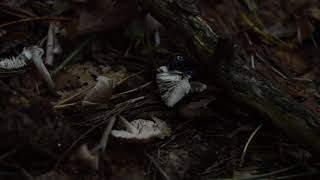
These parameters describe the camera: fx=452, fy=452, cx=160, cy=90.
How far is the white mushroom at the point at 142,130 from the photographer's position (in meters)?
1.47

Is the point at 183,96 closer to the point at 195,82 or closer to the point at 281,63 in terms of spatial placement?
the point at 195,82

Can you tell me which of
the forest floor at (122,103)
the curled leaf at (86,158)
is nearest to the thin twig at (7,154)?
the forest floor at (122,103)

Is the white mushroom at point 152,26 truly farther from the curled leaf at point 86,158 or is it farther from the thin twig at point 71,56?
the curled leaf at point 86,158

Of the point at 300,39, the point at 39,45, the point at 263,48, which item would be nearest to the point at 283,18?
the point at 300,39

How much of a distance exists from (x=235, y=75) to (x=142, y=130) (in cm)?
40

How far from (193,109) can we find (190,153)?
166 mm

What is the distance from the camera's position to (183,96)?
1.68 meters

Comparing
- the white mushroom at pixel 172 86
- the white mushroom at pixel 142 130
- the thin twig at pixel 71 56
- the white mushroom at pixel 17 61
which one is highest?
the white mushroom at pixel 17 61

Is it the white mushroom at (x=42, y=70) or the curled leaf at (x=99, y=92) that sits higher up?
the white mushroom at (x=42, y=70)

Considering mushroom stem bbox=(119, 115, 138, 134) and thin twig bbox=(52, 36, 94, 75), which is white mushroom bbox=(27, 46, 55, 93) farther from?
mushroom stem bbox=(119, 115, 138, 134)

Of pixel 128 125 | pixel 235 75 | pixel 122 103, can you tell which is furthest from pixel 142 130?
pixel 235 75

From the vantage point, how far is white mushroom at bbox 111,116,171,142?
57.9 inches

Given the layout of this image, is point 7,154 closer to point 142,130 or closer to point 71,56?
point 142,130

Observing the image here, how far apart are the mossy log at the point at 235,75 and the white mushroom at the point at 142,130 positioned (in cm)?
28
